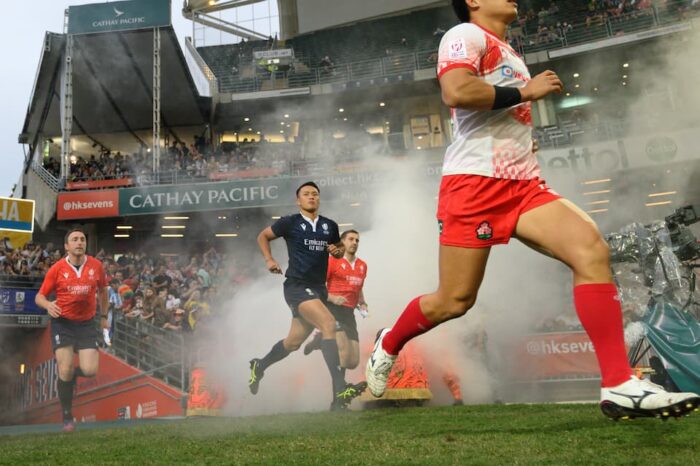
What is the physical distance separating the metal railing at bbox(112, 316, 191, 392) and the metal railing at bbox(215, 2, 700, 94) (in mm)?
→ 16357

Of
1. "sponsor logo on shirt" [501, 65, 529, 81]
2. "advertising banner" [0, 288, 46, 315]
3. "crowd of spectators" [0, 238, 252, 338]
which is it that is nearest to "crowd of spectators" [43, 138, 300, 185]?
"crowd of spectators" [0, 238, 252, 338]

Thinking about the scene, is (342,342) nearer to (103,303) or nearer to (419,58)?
(103,303)

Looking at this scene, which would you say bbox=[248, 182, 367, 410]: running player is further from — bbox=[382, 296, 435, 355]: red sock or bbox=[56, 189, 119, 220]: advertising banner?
bbox=[56, 189, 119, 220]: advertising banner

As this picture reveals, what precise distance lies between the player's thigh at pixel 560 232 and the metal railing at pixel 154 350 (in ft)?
26.2

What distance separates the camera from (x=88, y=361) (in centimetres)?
658

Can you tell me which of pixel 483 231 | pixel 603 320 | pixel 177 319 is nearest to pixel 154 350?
pixel 177 319

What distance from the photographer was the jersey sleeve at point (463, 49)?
2.68 meters

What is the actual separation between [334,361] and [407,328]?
10.4ft

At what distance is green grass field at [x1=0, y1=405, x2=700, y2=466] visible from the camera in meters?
2.70

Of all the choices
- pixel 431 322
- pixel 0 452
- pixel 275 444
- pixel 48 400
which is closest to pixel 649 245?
pixel 431 322

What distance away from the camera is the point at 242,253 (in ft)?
65.6

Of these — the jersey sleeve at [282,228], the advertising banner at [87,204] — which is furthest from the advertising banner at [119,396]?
the advertising banner at [87,204]

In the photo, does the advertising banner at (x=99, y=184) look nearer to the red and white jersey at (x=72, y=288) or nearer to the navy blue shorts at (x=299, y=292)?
the red and white jersey at (x=72, y=288)

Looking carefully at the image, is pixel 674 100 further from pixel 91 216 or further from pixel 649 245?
pixel 91 216
